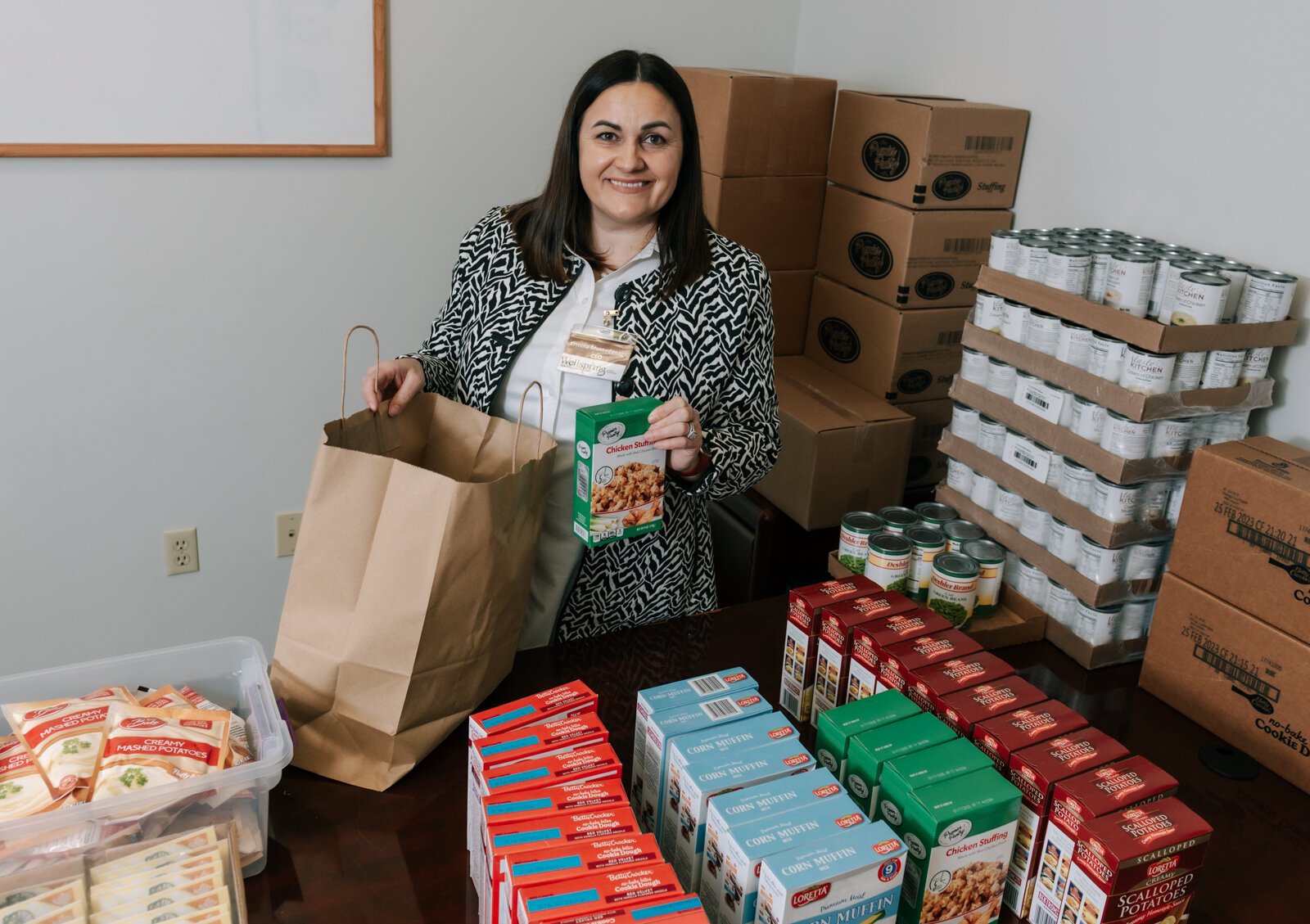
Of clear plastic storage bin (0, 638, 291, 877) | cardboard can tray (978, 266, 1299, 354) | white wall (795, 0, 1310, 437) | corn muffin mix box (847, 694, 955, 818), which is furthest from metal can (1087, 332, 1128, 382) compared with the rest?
clear plastic storage bin (0, 638, 291, 877)

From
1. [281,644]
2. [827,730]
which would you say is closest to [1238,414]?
[827,730]

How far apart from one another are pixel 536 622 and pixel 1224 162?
141 centimetres

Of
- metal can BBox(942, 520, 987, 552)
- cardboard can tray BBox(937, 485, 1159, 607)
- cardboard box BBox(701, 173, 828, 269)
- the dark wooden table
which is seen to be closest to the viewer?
the dark wooden table

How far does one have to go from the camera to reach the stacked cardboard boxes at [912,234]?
88.9 inches

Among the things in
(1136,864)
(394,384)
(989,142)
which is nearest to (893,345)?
(989,142)

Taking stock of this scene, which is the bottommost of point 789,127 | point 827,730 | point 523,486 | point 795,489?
point 795,489

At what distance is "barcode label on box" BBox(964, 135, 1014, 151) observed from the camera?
225cm

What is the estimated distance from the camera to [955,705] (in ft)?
3.93

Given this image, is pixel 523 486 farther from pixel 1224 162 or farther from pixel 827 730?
pixel 1224 162

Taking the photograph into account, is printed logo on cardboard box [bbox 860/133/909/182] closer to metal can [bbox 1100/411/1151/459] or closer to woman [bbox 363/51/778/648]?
woman [bbox 363/51/778/648]

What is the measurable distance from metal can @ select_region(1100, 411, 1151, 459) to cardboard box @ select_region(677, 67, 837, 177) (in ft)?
3.92

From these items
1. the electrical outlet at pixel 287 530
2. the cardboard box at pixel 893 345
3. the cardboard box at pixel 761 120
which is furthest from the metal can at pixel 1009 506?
the electrical outlet at pixel 287 530

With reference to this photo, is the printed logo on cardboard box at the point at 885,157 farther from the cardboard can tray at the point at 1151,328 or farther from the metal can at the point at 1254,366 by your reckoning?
the metal can at the point at 1254,366

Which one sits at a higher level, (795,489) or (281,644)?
(281,644)
